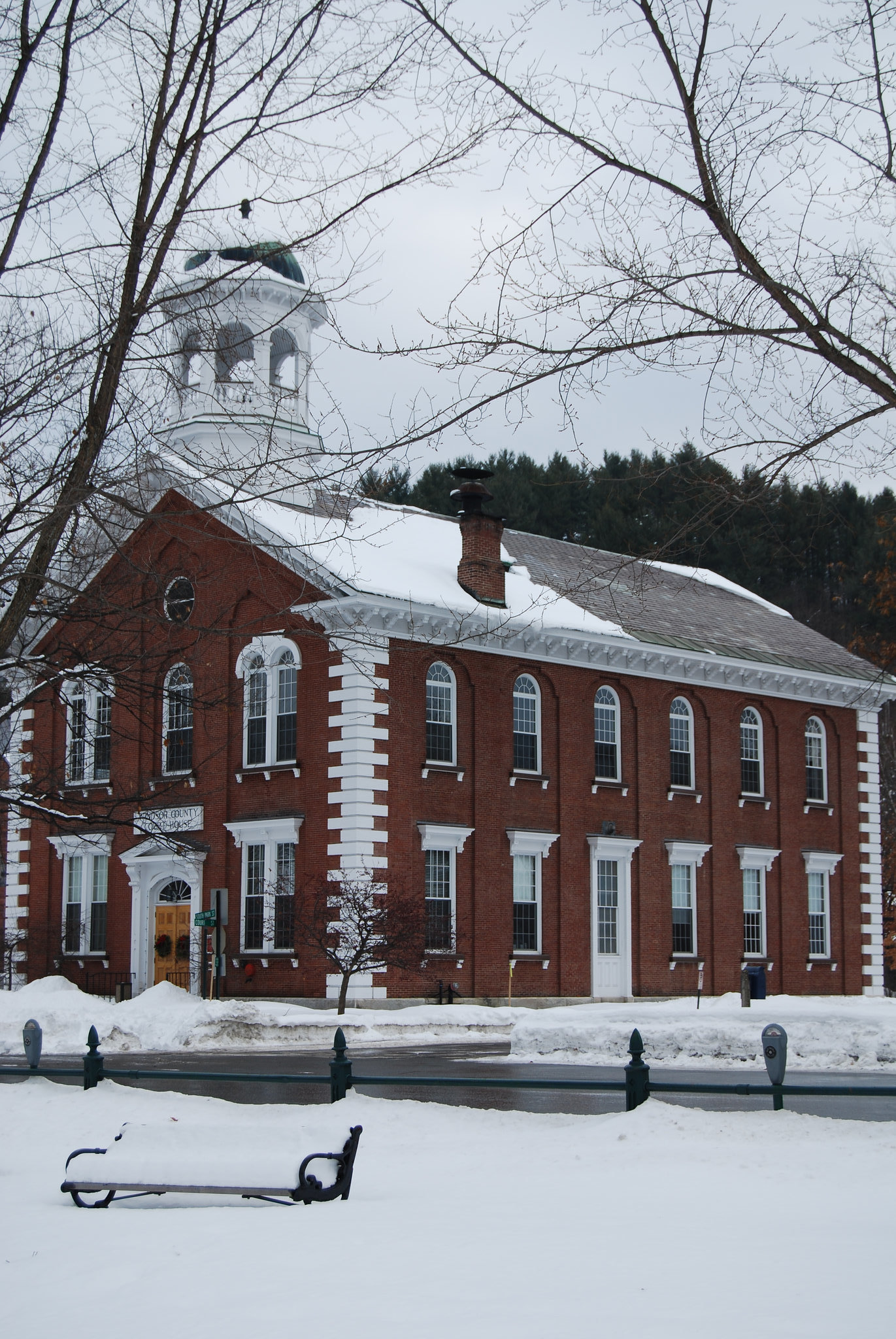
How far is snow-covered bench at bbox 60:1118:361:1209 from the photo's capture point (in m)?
9.69

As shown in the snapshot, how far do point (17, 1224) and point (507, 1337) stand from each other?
4241mm

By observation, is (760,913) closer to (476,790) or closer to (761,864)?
(761,864)

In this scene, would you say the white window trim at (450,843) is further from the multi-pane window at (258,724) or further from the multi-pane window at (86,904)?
the multi-pane window at (86,904)

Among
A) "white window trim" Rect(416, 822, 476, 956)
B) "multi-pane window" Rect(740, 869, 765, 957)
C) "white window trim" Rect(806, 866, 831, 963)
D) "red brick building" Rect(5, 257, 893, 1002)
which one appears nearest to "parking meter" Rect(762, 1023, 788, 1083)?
"red brick building" Rect(5, 257, 893, 1002)

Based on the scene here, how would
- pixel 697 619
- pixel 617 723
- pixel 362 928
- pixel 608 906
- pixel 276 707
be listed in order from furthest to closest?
pixel 697 619, pixel 617 723, pixel 608 906, pixel 276 707, pixel 362 928

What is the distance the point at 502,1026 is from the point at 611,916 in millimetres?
6845

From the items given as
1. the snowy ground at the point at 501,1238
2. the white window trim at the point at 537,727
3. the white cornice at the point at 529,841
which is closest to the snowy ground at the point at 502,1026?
the white cornice at the point at 529,841

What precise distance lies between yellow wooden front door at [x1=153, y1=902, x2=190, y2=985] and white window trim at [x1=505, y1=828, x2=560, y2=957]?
696cm

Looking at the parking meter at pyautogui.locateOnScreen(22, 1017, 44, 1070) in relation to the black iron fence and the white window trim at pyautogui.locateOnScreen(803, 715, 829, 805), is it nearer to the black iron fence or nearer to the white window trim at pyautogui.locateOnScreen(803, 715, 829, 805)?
the black iron fence

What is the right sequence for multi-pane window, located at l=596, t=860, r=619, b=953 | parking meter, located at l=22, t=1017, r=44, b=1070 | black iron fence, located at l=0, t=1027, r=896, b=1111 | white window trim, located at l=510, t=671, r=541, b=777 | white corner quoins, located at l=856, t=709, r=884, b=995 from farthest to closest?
1. white corner quoins, located at l=856, t=709, r=884, b=995
2. multi-pane window, located at l=596, t=860, r=619, b=953
3. white window trim, located at l=510, t=671, r=541, b=777
4. parking meter, located at l=22, t=1017, r=44, b=1070
5. black iron fence, located at l=0, t=1027, r=896, b=1111

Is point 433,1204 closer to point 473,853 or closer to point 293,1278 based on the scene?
point 293,1278

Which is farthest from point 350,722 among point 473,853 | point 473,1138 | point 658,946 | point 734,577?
point 734,577

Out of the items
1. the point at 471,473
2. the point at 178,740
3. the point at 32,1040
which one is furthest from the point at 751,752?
the point at 32,1040

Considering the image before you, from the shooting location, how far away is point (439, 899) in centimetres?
3206
